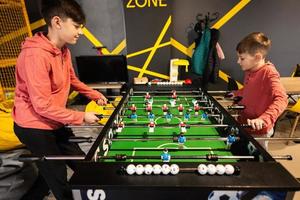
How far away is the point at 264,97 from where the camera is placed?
1655 millimetres

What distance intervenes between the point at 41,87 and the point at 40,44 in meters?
0.27

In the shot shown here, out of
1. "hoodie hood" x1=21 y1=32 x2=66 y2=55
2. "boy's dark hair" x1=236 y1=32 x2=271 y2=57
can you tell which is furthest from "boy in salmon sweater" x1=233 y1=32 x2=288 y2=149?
"hoodie hood" x1=21 y1=32 x2=66 y2=55

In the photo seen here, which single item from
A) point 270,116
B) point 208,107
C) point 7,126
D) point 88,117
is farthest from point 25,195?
point 270,116

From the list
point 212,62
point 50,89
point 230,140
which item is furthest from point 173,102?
point 212,62

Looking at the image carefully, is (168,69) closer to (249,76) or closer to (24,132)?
(249,76)

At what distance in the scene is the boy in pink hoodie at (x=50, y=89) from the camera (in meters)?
1.27

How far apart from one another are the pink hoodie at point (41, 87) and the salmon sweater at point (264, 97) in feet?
4.10

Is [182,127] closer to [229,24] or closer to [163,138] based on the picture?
[163,138]

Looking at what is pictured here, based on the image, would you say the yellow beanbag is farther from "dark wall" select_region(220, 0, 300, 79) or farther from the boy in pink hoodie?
"dark wall" select_region(220, 0, 300, 79)

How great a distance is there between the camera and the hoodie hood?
1301 millimetres

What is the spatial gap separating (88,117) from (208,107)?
0.95 meters

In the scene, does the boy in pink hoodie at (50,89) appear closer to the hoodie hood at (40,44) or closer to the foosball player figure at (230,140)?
the hoodie hood at (40,44)

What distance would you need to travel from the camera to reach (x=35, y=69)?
1249 mm

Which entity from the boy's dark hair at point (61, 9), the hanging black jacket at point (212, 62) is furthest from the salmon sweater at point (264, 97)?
the hanging black jacket at point (212, 62)
